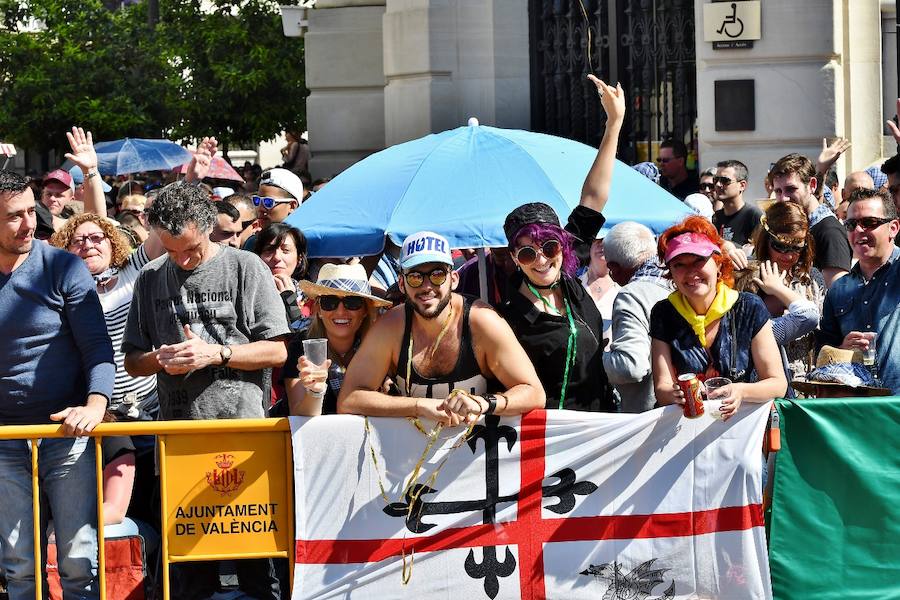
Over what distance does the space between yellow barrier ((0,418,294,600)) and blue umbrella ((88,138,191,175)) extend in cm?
1232

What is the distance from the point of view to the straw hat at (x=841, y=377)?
6688 mm

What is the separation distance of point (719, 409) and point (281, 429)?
1.92 m

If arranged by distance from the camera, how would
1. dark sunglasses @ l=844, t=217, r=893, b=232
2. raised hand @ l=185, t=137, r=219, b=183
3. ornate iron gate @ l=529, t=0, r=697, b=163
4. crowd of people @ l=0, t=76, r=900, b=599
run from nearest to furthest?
1. crowd of people @ l=0, t=76, r=900, b=599
2. dark sunglasses @ l=844, t=217, r=893, b=232
3. raised hand @ l=185, t=137, r=219, b=183
4. ornate iron gate @ l=529, t=0, r=697, b=163

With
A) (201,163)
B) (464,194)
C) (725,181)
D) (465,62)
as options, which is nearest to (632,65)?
(465,62)

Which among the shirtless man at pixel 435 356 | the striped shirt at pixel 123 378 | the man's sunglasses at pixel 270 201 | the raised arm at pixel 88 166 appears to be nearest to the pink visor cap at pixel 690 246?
the shirtless man at pixel 435 356

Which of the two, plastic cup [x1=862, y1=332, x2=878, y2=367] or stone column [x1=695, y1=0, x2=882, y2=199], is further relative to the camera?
stone column [x1=695, y1=0, x2=882, y2=199]

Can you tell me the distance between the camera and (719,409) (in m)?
6.29

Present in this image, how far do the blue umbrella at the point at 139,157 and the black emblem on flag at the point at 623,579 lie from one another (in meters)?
13.0

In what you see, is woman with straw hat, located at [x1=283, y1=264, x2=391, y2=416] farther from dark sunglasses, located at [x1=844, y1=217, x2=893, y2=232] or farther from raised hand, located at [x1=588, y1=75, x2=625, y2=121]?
dark sunglasses, located at [x1=844, y1=217, x2=893, y2=232]

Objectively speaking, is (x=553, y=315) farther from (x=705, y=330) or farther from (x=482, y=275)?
(x=482, y=275)

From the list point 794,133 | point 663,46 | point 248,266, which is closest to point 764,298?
point 248,266

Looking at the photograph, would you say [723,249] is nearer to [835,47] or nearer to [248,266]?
[248,266]

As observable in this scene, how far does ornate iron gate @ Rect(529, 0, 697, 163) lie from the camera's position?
46.6 feet

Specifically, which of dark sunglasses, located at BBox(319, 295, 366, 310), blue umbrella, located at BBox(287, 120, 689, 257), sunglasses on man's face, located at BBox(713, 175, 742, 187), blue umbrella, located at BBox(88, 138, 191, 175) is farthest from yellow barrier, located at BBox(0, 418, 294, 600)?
blue umbrella, located at BBox(88, 138, 191, 175)
